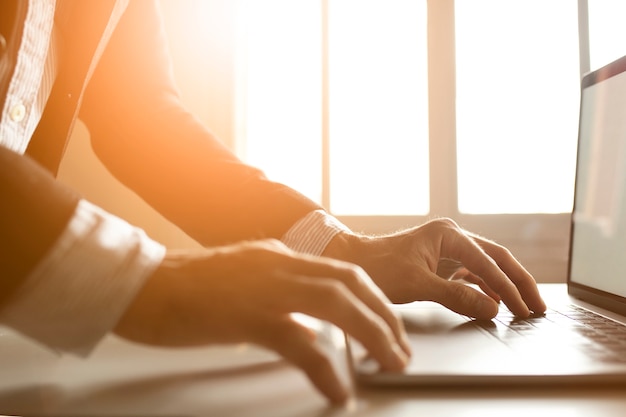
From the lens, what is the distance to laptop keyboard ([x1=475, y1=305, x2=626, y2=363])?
0.43 m

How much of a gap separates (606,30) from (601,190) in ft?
8.08

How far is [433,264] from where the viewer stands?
663 millimetres

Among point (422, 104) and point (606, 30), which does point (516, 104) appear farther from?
point (606, 30)

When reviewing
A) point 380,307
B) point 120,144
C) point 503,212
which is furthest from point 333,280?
point 503,212

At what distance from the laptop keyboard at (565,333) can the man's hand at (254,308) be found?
0.15m

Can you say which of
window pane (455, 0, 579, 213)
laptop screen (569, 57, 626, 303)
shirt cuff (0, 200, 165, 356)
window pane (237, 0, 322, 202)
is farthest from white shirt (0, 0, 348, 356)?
window pane (455, 0, 579, 213)

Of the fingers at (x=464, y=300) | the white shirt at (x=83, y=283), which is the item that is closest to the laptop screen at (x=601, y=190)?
the fingers at (x=464, y=300)

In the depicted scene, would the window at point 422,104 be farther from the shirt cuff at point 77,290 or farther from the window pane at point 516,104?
the shirt cuff at point 77,290

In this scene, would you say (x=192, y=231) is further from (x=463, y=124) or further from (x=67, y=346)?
(x=463, y=124)

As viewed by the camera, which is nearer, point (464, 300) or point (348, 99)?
point (464, 300)

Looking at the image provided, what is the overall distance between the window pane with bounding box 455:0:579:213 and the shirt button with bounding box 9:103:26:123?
2477 mm

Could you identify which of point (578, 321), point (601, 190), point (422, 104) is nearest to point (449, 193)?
point (422, 104)

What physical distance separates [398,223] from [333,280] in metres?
2.44

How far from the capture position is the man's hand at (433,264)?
0.62 meters
